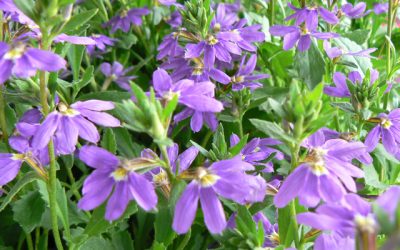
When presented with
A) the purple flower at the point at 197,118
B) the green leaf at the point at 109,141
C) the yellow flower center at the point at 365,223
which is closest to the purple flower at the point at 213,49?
the purple flower at the point at 197,118

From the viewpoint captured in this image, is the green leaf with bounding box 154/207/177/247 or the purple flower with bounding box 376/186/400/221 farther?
the green leaf with bounding box 154/207/177/247

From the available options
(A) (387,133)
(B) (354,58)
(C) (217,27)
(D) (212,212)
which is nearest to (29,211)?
(D) (212,212)

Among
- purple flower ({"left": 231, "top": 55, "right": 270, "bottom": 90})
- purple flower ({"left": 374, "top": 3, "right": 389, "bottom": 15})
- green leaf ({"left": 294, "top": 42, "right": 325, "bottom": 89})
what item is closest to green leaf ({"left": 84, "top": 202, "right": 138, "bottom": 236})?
purple flower ({"left": 231, "top": 55, "right": 270, "bottom": 90})

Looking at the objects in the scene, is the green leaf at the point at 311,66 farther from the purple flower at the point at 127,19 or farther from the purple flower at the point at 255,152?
the purple flower at the point at 127,19

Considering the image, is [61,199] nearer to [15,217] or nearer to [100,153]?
[15,217]

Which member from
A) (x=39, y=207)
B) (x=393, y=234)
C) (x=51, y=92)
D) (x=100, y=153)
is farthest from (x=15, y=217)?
(x=393, y=234)

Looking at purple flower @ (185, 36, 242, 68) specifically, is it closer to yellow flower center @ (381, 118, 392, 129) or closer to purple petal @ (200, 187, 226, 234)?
yellow flower center @ (381, 118, 392, 129)
